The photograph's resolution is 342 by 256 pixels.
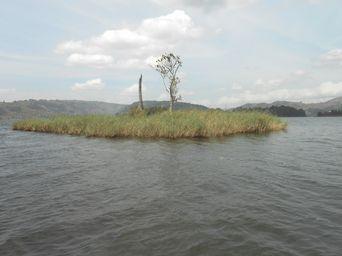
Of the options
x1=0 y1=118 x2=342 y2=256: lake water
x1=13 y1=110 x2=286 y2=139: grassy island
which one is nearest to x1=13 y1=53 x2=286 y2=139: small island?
x1=13 y1=110 x2=286 y2=139: grassy island

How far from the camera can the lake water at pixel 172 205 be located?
784 cm

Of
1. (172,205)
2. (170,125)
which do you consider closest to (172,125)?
(170,125)

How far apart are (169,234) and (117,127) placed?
24.4 m

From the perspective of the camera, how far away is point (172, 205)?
35.6 feet

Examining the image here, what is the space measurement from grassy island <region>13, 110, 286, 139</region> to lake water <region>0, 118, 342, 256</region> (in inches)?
410

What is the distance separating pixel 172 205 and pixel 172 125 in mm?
20354

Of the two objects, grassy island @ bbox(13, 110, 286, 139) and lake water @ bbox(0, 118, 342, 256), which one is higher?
grassy island @ bbox(13, 110, 286, 139)

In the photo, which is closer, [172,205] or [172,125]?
[172,205]

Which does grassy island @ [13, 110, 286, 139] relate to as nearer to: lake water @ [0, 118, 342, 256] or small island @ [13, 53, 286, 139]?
small island @ [13, 53, 286, 139]

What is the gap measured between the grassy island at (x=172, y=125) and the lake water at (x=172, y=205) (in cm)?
1042

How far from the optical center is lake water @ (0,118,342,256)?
7.84 metres

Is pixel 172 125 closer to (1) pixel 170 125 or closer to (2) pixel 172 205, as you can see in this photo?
(1) pixel 170 125

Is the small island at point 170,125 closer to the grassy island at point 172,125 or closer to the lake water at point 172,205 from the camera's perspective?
the grassy island at point 172,125

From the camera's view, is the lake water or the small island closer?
the lake water
